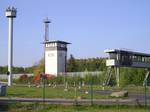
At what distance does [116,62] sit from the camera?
8119cm

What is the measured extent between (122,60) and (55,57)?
28.6 metres

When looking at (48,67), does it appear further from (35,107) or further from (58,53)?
(35,107)

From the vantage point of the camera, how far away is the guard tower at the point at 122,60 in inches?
3199

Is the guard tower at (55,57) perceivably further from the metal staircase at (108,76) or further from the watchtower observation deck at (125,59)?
the watchtower observation deck at (125,59)

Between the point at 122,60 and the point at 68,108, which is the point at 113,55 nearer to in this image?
the point at 122,60

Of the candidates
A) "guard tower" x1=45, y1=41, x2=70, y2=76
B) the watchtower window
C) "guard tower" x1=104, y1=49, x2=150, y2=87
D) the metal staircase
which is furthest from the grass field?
"guard tower" x1=45, y1=41, x2=70, y2=76

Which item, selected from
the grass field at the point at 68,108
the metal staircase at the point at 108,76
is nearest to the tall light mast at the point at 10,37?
the metal staircase at the point at 108,76

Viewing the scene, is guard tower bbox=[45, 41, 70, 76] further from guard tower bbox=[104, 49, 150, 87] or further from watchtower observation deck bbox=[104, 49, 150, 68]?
watchtower observation deck bbox=[104, 49, 150, 68]

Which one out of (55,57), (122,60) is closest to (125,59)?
(122,60)

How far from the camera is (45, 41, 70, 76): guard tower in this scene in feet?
349

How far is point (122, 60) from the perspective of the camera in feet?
269

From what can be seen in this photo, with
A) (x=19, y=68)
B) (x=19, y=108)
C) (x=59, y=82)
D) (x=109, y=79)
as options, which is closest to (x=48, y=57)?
(x=59, y=82)

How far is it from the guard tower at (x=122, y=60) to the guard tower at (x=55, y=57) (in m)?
23.3

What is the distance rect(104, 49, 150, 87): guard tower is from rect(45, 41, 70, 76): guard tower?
23338 millimetres
